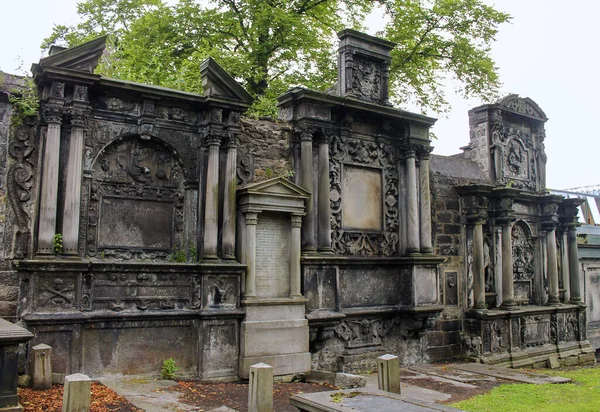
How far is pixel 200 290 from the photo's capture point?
884 centimetres

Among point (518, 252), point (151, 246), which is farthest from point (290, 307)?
point (518, 252)

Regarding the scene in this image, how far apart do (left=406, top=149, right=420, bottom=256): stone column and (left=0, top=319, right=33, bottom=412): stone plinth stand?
24.4ft

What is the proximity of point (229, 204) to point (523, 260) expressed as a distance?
8.40 meters

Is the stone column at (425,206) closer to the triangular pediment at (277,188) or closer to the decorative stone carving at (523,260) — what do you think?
the triangular pediment at (277,188)

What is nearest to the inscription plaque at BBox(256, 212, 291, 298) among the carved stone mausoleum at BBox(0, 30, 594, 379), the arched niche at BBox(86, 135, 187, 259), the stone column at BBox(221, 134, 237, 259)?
the carved stone mausoleum at BBox(0, 30, 594, 379)

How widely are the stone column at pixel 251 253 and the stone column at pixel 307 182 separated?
3.82 feet

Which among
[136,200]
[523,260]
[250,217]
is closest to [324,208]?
[250,217]

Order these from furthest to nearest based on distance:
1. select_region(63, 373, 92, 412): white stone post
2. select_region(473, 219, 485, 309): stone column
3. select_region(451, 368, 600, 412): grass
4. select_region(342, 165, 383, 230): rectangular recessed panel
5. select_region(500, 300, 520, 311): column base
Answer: select_region(500, 300, 520, 311): column base < select_region(473, 219, 485, 309): stone column < select_region(342, 165, 383, 230): rectangular recessed panel < select_region(451, 368, 600, 412): grass < select_region(63, 373, 92, 412): white stone post

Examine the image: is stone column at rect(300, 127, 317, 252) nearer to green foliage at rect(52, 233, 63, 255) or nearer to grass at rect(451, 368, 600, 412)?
grass at rect(451, 368, 600, 412)

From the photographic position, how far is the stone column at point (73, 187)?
795 centimetres

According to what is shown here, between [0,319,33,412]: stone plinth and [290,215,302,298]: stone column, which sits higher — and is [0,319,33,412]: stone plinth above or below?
below

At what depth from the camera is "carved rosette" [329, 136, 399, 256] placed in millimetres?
10625

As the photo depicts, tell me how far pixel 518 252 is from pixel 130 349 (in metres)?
9.76

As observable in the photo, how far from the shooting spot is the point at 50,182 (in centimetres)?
791
